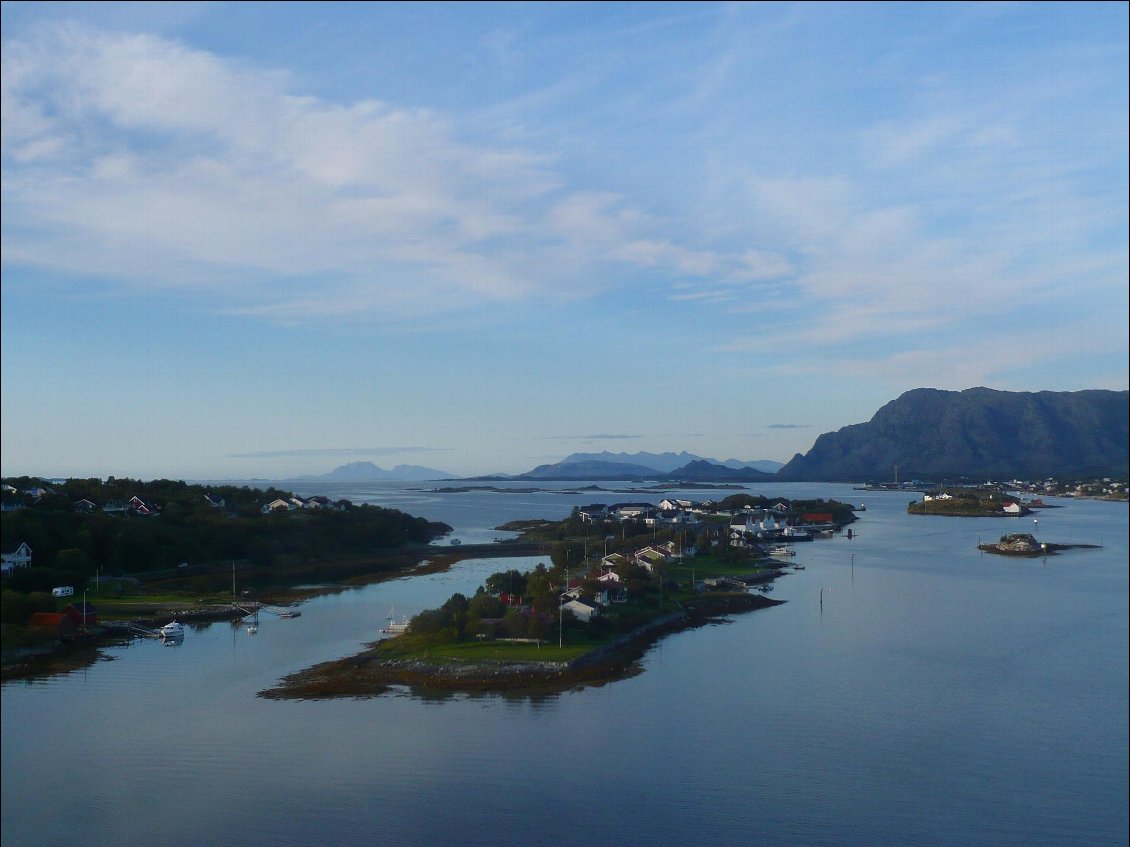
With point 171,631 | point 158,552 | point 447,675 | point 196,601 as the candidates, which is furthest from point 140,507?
point 447,675

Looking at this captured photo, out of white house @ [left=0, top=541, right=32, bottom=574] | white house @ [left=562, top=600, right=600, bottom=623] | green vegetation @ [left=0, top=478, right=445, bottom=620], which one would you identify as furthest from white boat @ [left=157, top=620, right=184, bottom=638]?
white house @ [left=562, top=600, right=600, bottom=623]

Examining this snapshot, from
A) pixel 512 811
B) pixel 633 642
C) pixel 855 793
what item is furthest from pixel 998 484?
pixel 512 811

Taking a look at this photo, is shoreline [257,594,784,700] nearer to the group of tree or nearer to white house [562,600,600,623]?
white house [562,600,600,623]

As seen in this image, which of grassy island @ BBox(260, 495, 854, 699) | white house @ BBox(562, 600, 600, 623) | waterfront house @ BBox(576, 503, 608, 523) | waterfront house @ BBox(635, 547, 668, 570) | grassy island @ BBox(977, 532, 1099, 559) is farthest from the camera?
waterfront house @ BBox(576, 503, 608, 523)

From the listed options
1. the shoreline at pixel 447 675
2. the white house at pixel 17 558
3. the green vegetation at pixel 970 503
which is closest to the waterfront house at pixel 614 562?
the shoreline at pixel 447 675

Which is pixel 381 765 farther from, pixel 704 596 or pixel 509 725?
pixel 704 596
